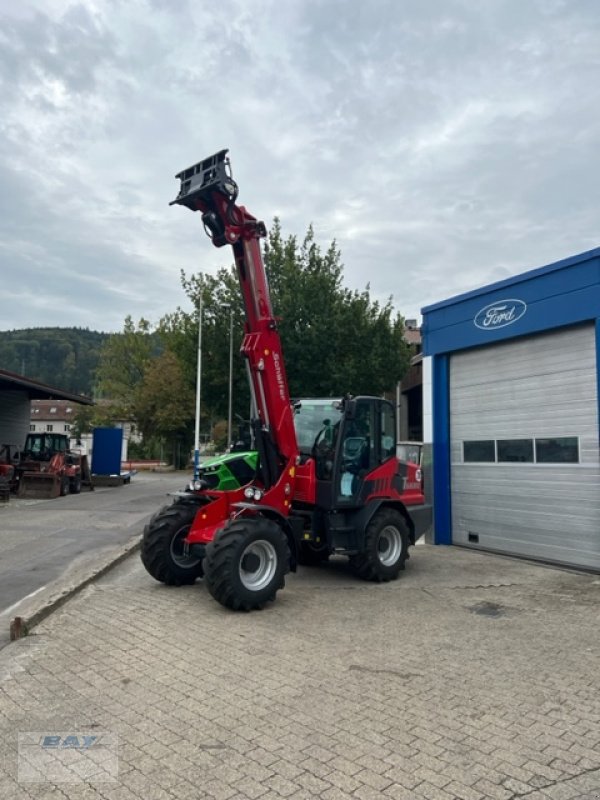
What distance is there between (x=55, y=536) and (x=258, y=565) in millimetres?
7666

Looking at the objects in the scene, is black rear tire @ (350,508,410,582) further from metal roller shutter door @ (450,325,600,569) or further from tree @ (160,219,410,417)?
tree @ (160,219,410,417)

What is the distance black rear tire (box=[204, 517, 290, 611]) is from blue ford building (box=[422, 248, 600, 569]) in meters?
5.09

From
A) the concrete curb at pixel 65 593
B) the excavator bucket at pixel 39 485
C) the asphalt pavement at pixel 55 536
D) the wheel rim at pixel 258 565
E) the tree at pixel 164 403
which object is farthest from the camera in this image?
the tree at pixel 164 403

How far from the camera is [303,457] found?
8734 mm

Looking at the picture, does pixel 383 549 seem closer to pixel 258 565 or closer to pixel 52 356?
pixel 258 565

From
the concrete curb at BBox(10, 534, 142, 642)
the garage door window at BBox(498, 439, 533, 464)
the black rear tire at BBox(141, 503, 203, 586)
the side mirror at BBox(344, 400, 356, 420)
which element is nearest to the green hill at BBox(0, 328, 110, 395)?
the concrete curb at BBox(10, 534, 142, 642)

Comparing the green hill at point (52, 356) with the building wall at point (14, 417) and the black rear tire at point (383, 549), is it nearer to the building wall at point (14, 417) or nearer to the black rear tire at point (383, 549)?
the building wall at point (14, 417)

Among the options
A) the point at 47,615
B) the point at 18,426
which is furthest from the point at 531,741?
the point at 18,426

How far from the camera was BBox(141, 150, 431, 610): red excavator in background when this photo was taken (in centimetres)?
720

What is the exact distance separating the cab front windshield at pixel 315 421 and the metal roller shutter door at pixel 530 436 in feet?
12.6

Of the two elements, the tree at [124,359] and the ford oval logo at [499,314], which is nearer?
the ford oval logo at [499,314]

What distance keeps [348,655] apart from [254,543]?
5.83 feet

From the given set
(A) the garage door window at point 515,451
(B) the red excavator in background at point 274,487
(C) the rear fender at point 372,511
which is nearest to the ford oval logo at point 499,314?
(A) the garage door window at point 515,451

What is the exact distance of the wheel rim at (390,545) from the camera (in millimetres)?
8953
